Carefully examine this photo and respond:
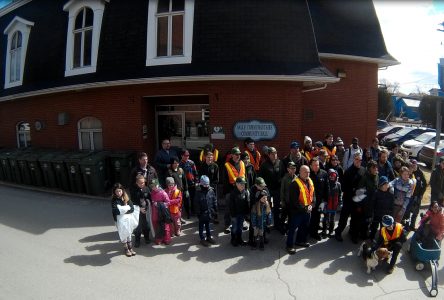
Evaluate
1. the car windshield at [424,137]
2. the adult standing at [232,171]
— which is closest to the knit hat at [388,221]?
the adult standing at [232,171]

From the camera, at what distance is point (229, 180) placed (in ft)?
23.0

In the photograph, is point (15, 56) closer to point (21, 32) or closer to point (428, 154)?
point (21, 32)

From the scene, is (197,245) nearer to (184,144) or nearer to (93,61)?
(184,144)

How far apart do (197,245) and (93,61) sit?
7.51m

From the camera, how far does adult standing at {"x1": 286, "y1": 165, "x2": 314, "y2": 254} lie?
6.02 m

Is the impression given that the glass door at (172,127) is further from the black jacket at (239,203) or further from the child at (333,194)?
the child at (333,194)

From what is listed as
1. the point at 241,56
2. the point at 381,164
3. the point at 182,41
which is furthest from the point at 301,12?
the point at 381,164

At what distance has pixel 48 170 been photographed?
10641mm

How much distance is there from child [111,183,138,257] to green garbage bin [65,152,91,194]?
14.5 ft

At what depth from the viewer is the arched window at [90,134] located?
1179cm

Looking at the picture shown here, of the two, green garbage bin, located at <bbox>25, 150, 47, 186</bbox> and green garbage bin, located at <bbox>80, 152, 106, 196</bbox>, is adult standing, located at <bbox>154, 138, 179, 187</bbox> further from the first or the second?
green garbage bin, located at <bbox>25, 150, 47, 186</bbox>

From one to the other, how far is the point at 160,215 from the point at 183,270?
1.32 metres

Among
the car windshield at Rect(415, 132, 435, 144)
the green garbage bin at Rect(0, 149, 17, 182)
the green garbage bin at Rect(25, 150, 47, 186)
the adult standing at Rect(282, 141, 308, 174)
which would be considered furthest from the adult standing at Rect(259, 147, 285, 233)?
the car windshield at Rect(415, 132, 435, 144)

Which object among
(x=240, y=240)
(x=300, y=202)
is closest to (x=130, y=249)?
(x=240, y=240)
